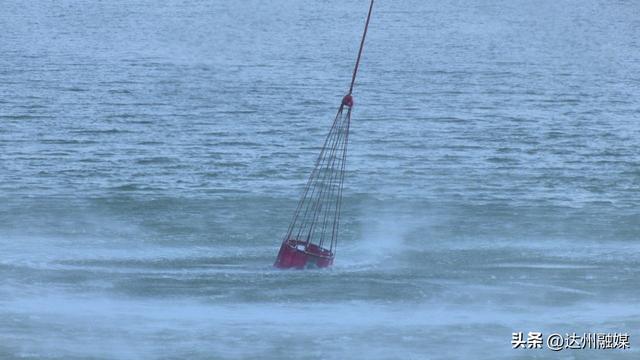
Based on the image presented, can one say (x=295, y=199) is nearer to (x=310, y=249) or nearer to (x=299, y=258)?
(x=310, y=249)

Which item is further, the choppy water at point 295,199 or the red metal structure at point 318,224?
the red metal structure at point 318,224

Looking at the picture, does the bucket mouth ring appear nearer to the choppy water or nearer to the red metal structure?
the red metal structure

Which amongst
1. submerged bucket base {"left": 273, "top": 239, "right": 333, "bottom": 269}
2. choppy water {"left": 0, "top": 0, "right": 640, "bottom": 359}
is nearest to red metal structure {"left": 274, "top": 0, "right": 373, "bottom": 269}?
submerged bucket base {"left": 273, "top": 239, "right": 333, "bottom": 269}

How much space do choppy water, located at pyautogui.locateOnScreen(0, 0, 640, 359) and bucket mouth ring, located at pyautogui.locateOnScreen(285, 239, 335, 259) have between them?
1.63ft

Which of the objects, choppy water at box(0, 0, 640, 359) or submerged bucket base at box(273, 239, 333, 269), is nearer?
choppy water at box(0, 0, 640, 359)

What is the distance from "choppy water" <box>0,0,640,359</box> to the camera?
32.8m

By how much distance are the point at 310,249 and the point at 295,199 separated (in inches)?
327

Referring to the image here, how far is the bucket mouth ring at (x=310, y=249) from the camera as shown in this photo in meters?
36.4

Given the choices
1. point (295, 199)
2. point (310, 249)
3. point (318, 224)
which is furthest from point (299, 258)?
point (295, 199)

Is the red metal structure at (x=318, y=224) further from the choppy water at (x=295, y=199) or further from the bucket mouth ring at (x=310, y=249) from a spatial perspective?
the choppy water at (x=295, y=199)

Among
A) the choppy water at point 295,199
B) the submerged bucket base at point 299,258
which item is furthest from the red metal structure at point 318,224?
the choppy water at point 295,199

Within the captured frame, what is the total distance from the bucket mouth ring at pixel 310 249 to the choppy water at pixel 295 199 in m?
0.50

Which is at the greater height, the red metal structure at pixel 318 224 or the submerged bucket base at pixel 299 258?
the red metal structure at pixel 318 224

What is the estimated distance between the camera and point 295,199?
45.6 m
